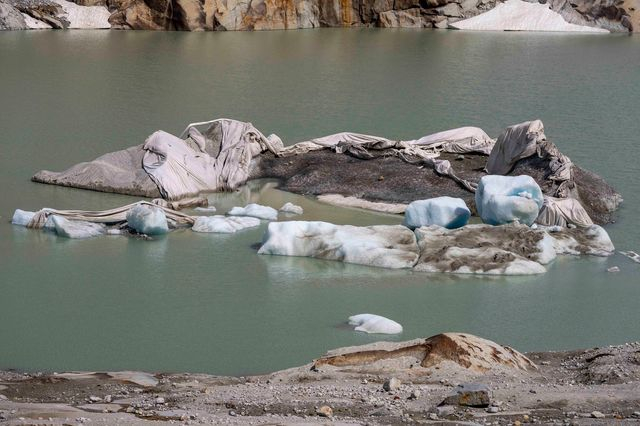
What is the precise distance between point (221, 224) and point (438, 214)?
2.04 metres

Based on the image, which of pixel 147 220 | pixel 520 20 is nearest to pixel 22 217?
pixel 147 220

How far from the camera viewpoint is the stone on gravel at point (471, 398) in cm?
525

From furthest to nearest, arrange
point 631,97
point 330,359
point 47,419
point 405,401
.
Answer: point 631,97
point 330,359
point 405,401
point 47,419

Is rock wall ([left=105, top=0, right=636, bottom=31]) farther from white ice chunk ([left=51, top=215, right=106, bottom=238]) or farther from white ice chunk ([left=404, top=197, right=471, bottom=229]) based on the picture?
white ice chunk ([left=404, top=197, right=471, bottom=229])

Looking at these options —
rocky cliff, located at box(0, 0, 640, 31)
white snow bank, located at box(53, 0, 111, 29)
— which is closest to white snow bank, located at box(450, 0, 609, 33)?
rocky cliff, located at box(0, 0, 640, 31)

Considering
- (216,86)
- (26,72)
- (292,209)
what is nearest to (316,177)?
(292,209)

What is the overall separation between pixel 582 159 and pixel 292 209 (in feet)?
14.2

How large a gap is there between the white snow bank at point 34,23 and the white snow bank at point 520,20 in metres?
12.1

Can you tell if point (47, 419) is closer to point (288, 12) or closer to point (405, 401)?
point (405, 401)

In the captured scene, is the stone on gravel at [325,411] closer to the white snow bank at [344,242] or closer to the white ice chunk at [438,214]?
the white snow bank at [344,242]

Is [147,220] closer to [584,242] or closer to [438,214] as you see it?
[438,214]

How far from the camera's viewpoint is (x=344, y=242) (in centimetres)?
923

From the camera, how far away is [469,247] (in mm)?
9219

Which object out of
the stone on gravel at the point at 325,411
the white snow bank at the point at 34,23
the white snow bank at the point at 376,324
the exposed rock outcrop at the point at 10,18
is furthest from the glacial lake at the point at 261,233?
the white snow bank at the point at 34,23
